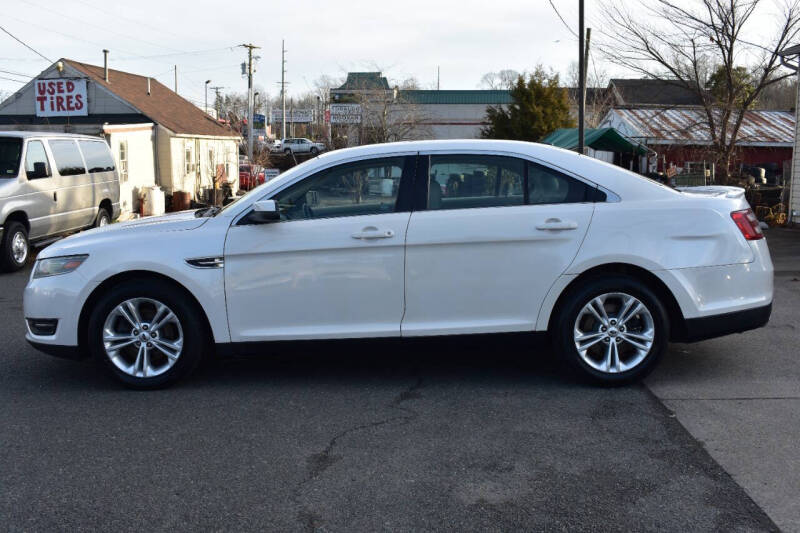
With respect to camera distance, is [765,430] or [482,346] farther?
[482,346]

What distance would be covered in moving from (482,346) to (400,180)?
1.25 meters

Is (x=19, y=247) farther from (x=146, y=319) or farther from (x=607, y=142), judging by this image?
(x=607, y=142)

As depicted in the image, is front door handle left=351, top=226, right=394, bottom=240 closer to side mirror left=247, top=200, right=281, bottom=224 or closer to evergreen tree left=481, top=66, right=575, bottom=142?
side mirror left=247, top=200, right=281, bottom=224

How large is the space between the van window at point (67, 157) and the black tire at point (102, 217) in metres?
0.89

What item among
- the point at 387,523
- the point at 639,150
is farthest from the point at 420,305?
the point at 639,150

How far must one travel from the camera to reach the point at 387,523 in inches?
135

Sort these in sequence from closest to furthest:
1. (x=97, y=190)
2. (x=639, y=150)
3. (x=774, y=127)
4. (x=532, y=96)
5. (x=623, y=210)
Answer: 1. (x=623, y=210)
2. (x=97, y=190)
3. (x=639, y=150)
4. (x=774, y=127)
5. (x=532, y=96)

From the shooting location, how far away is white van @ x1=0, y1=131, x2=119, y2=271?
1145 centimetres

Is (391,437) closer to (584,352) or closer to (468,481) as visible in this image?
(468,481)

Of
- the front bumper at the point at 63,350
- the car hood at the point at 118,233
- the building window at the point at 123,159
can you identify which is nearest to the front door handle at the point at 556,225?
the car hood at the point at 118,233

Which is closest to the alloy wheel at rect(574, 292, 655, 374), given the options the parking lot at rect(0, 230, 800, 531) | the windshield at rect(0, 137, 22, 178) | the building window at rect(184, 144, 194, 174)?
the parking lot at rect(0, 230, 800, 531)

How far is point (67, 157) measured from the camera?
12953mm

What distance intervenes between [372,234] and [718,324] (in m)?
2.39

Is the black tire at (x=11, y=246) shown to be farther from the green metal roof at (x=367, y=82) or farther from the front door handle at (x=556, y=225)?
the green metal roof at (x=367, y=82)
